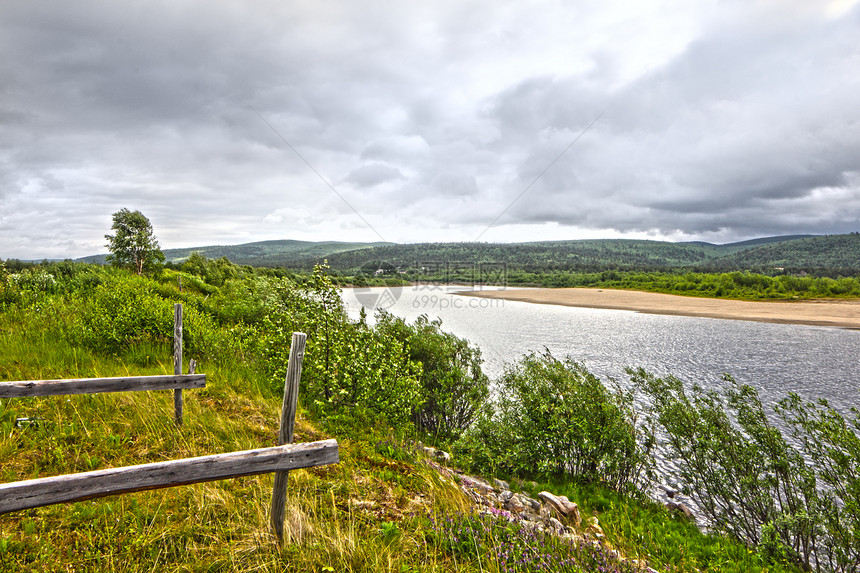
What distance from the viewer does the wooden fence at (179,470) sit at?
2863mm

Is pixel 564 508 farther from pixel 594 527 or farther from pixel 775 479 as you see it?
pixel 775 479

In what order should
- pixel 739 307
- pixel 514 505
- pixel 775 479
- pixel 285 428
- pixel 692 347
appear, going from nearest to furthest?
1. pixel 285 428
2. pixel 514 505
3. pixel 775 479
4. pixel 692 347
5. pixel 739 307

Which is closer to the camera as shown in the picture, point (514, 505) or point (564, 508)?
point (514, 505)

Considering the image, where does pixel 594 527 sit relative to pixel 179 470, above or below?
below

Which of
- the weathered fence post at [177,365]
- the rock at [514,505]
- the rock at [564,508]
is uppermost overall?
the weathered fence post at [177,365]

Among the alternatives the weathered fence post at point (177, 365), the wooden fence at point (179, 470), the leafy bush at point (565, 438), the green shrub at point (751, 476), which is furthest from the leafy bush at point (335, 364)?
the green shrub at point (751, 476)

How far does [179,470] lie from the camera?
335 centimetres

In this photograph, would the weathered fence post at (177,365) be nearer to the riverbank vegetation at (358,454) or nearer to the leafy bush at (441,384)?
the riverbank vegetation at (358,454)

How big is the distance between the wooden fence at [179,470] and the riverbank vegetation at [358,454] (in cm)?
111

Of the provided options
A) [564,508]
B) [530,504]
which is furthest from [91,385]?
[564,508]

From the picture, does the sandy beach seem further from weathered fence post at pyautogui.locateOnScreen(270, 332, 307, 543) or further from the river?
weathered fence post at pyautogui.locateOnScreen(270, 332, 307, 543)

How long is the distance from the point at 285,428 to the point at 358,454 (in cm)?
371

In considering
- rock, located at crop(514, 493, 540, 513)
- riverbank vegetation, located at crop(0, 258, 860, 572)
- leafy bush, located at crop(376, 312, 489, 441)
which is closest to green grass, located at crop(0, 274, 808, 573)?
riverbank vegetation, located at crop(0, 258, 860, 572)

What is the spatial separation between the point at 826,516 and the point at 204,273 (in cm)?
5221
